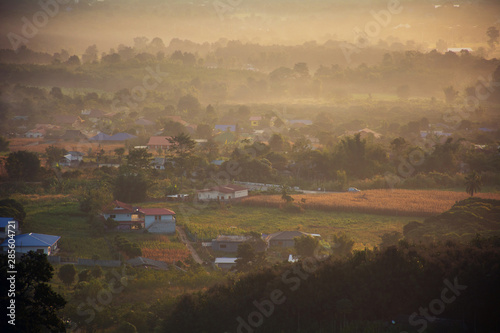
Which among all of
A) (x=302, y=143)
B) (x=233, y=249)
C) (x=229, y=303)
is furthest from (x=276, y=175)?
(x=229, y=303)

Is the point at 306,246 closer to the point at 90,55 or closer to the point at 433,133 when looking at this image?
the point at 433,133

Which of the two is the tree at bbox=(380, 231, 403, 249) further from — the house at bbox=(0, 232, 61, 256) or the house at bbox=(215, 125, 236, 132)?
the house at bbox=(215, 125, 236, 132)

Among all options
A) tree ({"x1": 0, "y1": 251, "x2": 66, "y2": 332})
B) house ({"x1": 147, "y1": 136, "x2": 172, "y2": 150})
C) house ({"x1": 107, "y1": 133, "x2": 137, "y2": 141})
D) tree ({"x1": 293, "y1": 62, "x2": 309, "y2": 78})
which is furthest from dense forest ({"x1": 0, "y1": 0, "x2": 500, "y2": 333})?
tree ({"x1": 293, "y1": 62, "x2": 309, "y2": 78})

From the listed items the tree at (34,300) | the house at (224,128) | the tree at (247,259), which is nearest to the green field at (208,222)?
the tree at (247,259)

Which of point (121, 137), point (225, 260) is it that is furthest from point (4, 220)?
point (121, 137)

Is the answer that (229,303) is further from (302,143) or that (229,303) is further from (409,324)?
(302,143)

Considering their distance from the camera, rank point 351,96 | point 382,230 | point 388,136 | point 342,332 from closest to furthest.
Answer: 1. point 342,332
2. point 382,230
3. point 388,136
4. point 351,96

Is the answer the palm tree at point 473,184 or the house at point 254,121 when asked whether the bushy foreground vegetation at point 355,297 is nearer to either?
the palm tree at point 473,184
